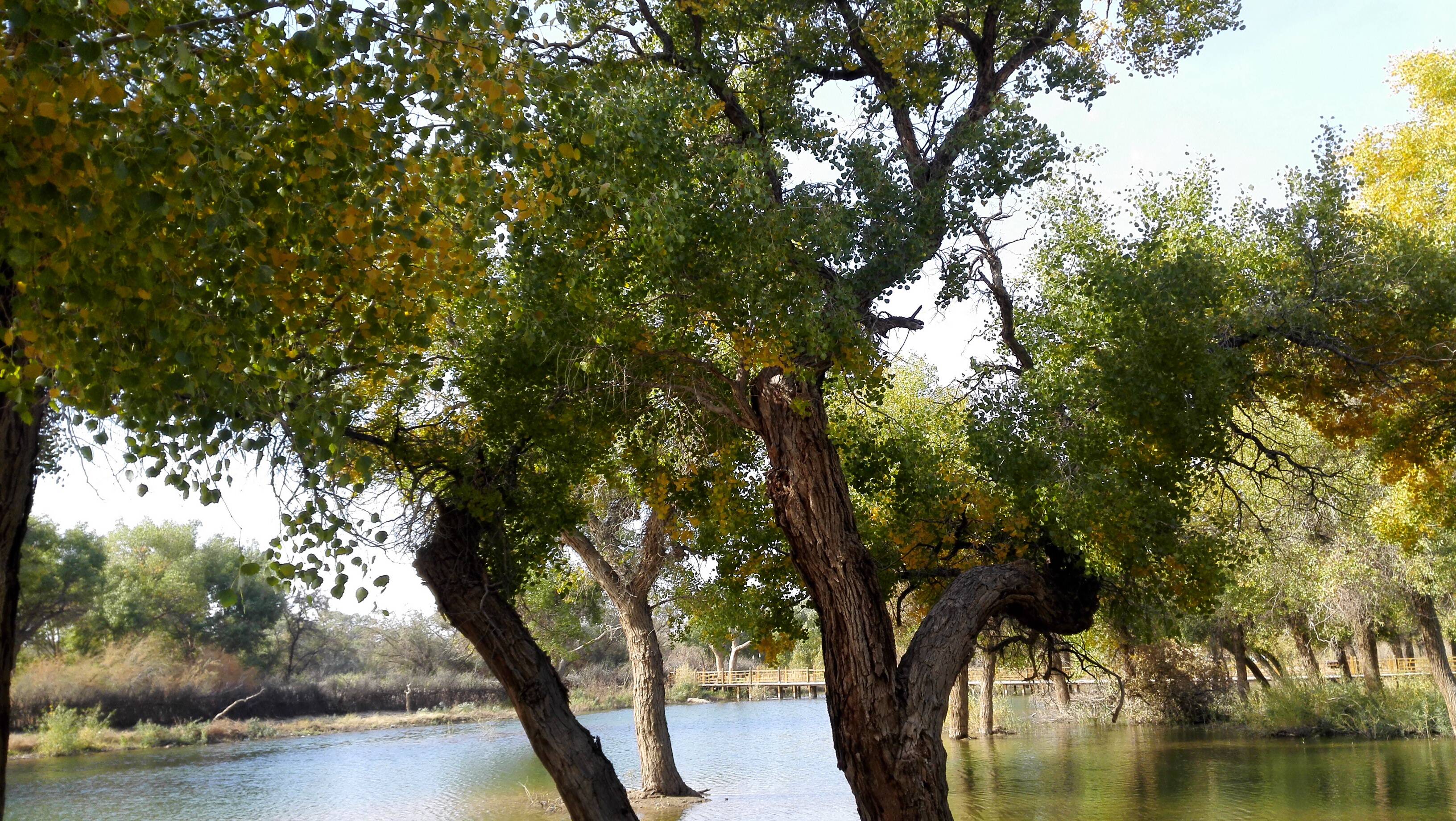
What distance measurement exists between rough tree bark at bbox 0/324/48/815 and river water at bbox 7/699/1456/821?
9626 mm

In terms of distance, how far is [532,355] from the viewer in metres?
7.60

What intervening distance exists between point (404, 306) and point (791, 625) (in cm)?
661

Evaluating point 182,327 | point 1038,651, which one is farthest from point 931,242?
point 1038,651

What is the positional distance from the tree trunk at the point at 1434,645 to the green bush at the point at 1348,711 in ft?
7.29

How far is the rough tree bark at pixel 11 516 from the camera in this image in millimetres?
4363

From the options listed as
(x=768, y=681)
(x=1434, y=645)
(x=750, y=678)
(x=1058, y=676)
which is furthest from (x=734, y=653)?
(x=1434, y=645)

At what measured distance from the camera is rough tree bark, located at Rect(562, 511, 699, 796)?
14.2m

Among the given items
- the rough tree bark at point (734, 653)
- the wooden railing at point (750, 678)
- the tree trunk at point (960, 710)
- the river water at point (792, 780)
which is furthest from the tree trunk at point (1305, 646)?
the wooden railing at point (750, 678)

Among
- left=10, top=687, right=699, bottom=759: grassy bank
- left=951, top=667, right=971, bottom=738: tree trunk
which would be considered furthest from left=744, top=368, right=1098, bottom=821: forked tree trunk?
left=10, top=687, right=699, bottom=759: grassy bank

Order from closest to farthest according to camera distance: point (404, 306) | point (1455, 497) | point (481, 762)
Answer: point (404, 306), point (1455, 497), point (481, 762)

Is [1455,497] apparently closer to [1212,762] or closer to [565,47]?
[1212,762]

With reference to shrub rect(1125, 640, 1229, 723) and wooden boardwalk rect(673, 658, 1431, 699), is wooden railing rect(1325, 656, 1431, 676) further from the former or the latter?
shrub rect(1125, 640, 1229, 723)

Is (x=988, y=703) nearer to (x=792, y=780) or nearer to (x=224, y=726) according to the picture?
(x=792, y=780)

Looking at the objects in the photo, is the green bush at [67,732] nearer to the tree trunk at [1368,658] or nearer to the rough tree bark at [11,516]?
the rough tree bark at [11,516]
